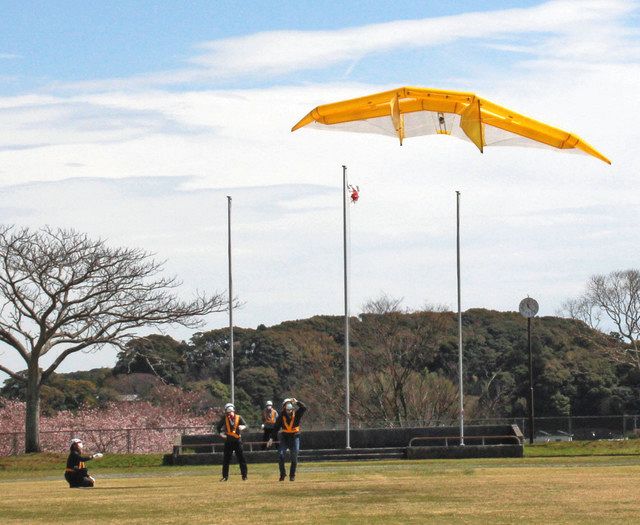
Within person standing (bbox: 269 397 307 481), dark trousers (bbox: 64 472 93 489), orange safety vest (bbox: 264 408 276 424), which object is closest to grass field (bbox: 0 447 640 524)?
dark trousers (bbox: 64 472 93 489)

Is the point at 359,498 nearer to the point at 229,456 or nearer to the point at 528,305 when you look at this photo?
the point at 229,456

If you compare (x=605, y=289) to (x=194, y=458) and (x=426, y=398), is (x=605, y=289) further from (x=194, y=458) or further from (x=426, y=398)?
(x=194, y=458)

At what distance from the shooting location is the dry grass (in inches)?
702

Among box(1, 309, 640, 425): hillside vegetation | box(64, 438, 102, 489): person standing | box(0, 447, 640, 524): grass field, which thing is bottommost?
box(0, 447, 640, 524): grass field

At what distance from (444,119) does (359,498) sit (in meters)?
10.2

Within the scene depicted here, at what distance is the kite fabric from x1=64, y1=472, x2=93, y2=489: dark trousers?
8.94 meters

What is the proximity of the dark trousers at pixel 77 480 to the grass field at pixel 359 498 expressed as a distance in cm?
28

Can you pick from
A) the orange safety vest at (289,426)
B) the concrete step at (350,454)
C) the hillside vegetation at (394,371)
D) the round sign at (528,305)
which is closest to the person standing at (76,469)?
the orange safety vest at (289,426)

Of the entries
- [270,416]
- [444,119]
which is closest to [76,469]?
[444,119]

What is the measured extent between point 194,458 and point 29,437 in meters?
8.41

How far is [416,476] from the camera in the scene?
27719mm

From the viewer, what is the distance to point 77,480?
2727 centimetres

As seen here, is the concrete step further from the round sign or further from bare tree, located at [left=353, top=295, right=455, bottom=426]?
bare tree, located at [left=353, top=295, right=455, bottom=426]

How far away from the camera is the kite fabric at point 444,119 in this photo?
89.0 feet
